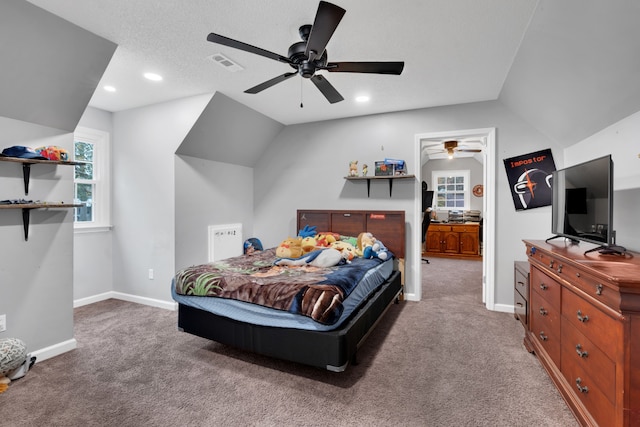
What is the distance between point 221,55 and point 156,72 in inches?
32.0

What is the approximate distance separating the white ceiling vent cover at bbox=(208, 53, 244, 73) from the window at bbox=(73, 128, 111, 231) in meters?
2.37

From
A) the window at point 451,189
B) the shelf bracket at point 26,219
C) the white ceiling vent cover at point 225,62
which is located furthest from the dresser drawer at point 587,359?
the window at point 451,189

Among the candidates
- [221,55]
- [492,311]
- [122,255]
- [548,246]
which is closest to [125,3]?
[221,55]

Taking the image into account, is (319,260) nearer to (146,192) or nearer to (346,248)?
(346,248)

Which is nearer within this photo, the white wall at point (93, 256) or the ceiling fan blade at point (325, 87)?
the ceiling fan blade at point (325, 87)

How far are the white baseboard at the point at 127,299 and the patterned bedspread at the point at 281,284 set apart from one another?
129 centimetres

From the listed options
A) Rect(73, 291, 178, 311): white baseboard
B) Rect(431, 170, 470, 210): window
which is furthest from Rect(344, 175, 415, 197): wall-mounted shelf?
Rect(431, 170, 470, 210): window

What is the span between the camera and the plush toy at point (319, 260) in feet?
9.68

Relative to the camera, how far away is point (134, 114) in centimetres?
392

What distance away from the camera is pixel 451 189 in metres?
7.84

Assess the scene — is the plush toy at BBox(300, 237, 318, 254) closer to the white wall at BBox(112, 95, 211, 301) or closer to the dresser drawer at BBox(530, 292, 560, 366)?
the white wall at BBox(112, 95, 211, 301)

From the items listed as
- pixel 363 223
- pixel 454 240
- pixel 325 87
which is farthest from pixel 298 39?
pixel 454 240

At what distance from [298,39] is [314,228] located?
247 cm

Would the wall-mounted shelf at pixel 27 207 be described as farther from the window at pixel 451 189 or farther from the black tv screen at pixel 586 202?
the window at pixel 451 189
